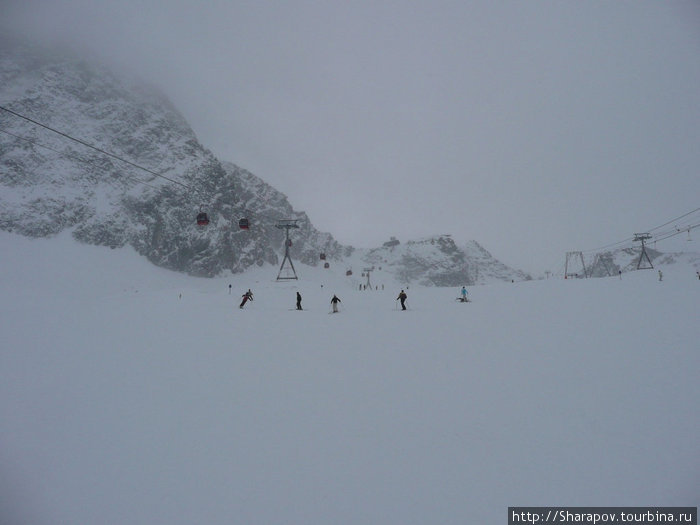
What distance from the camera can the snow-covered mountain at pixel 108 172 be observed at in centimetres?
7344

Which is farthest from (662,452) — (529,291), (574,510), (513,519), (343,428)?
(529,291)

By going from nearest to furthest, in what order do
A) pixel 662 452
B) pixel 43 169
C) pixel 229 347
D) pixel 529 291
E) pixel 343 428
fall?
pixel 662 452 → pixel 343 428 → pixel 229 347 → pixel 529 291 → pixel 43 169

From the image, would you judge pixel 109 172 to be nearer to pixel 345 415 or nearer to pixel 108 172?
pixel 108 172

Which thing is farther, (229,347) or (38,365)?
(229,347)

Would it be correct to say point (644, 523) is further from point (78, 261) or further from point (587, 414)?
point (78, 261)

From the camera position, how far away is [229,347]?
9648 millimetres

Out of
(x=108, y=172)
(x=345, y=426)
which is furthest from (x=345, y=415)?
(x=108, y=172)

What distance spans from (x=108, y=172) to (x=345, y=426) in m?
109

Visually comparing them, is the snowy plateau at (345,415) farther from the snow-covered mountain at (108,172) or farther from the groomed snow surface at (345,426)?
the snow-covered mountain at (108,172)

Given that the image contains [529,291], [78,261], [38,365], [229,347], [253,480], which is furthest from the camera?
[78,261]

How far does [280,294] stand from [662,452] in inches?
1175

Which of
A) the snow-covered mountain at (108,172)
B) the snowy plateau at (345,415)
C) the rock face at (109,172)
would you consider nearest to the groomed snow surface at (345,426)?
the snowy plateau at (345,415)

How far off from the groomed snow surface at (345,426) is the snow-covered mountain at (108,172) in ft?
287

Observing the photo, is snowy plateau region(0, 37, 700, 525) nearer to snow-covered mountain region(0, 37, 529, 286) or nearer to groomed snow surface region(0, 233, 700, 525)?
groomed snow surface region(0, 233, 700, 525)
